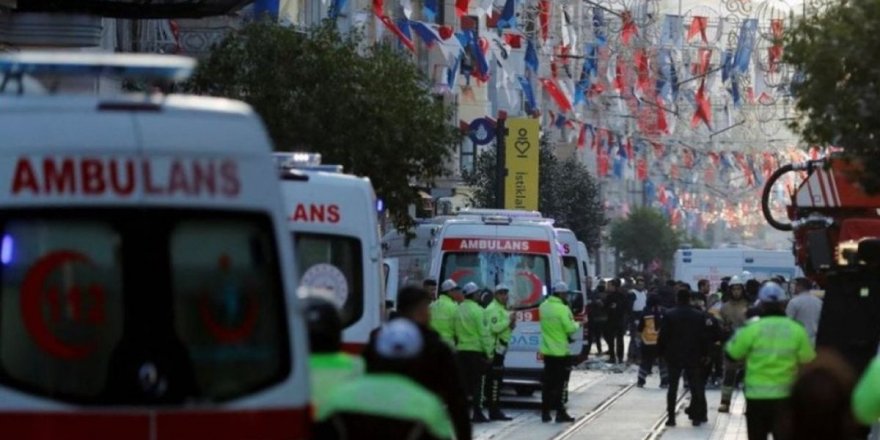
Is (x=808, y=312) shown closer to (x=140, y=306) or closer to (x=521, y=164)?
(x=140, y=306)

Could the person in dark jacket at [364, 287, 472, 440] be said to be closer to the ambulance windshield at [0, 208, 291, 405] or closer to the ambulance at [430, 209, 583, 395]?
the ambulance windshield at [0, 208, 291, 405]

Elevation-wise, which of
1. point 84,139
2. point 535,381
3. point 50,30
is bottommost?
point 535,381

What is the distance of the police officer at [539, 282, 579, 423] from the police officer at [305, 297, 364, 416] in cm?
1688

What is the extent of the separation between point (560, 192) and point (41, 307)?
5174cm

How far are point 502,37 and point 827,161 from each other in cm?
4305

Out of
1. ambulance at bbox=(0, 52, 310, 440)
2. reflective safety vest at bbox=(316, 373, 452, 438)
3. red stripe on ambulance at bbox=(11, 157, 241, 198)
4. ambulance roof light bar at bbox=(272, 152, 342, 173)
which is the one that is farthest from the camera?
ambulance roof light bar at bbox=(272, 152, 342, 173)

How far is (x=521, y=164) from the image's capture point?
167 feet

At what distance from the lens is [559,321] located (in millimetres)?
27719

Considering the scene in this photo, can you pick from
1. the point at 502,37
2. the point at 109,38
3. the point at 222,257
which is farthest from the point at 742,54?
the point at 222,257

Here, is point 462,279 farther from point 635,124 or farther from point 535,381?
point 635,124

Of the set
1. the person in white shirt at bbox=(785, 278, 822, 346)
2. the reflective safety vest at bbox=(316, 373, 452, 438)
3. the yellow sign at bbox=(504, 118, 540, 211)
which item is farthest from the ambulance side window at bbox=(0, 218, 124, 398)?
the yellow sign at bbox=(504, 118, 540, 211)

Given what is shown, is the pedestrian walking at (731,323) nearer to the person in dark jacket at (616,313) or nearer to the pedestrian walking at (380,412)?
the person in dark jacket at (616,313)

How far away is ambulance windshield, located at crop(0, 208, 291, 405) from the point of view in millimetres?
9617

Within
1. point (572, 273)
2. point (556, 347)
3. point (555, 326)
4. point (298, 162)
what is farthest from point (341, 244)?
point (572, 273)
